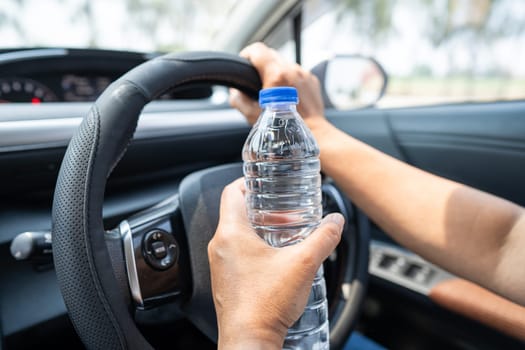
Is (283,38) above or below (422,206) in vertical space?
above

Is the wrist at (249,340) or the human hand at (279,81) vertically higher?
the human hand at (279,81)

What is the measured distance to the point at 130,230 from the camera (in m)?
0.75

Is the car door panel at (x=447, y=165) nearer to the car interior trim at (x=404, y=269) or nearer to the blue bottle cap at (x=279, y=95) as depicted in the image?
the car interior trim at (x=404, y=269)

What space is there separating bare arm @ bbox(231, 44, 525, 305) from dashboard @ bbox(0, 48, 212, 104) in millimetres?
509

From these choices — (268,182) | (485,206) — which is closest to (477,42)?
(485,206)

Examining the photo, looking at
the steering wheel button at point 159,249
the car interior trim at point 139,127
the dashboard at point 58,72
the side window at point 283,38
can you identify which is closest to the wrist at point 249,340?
the steering wheel button at point 159,249

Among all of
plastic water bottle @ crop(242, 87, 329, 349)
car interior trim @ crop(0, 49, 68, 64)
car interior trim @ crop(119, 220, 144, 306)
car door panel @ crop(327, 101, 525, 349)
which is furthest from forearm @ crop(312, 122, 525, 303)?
car interior trim @ crop(0, 49, 68, 64)

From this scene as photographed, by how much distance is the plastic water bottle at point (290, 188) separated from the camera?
881 mm

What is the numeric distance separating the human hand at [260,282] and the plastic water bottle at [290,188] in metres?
0.21

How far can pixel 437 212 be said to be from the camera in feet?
3.41

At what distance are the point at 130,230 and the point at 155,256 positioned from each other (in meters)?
0.06

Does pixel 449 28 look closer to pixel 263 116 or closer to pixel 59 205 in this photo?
pixel 263 116

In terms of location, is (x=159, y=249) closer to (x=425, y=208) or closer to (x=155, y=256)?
(x=155, y=256)

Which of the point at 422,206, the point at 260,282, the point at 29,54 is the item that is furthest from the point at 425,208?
the point at 29,54
